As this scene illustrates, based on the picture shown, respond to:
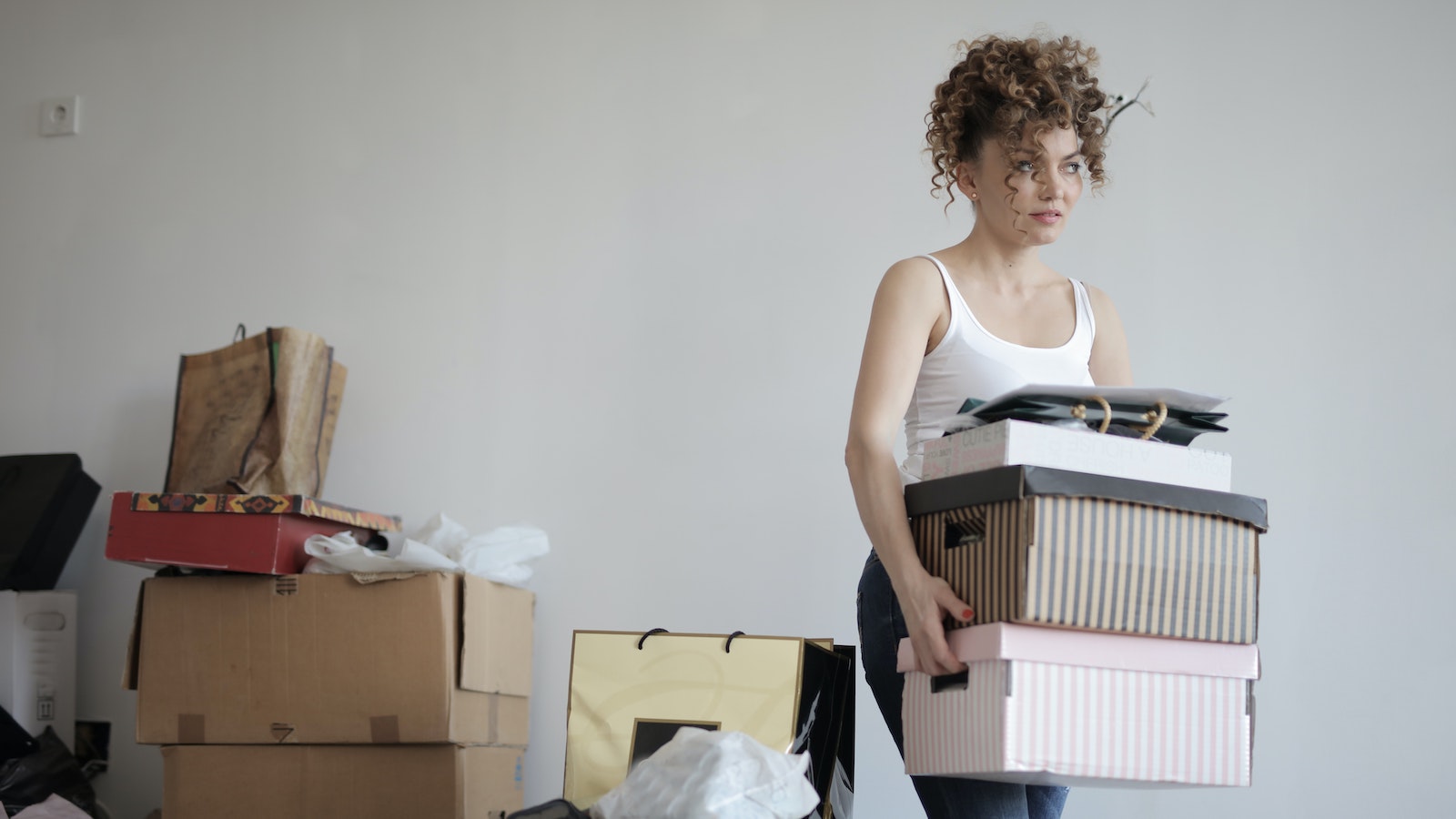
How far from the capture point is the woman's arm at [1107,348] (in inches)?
50.2

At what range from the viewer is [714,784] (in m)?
1.16

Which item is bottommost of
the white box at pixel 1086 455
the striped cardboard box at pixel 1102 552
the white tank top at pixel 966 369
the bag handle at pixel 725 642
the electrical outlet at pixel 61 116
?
the bag handle at pixel 725 642

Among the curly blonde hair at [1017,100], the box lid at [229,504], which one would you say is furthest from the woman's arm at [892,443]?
the box lid at [229,504]

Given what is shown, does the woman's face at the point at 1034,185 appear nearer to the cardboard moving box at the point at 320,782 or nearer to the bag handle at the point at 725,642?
the bag handle at the point at 725,642

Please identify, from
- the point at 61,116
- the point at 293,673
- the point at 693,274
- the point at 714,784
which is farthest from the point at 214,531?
the point at 61,116

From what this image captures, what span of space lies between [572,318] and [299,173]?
29.5 inches

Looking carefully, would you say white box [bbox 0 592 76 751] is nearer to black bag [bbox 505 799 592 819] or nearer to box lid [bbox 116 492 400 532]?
box lid [bbox 116 492 400 532]

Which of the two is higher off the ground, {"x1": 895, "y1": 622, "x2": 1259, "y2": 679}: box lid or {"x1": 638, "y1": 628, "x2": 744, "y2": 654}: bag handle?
{"x1": 895, "y1": 622, "x2": 1259, "y2": 679}: box lid

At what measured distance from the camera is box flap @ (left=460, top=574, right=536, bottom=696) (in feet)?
6.46

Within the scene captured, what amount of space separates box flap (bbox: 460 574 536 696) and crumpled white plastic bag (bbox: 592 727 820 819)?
0.76 m

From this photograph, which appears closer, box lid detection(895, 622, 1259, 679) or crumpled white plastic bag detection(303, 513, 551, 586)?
box lid detection(895, 622, 1259, 679)

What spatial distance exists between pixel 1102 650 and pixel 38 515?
2.20 m

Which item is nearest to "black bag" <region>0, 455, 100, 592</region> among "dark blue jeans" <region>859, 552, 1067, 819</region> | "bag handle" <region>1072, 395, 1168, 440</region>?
"dark blue jeans" <region>859, 552, 1067, 819</region>

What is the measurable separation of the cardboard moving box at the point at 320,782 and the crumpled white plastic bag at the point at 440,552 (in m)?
0.30
